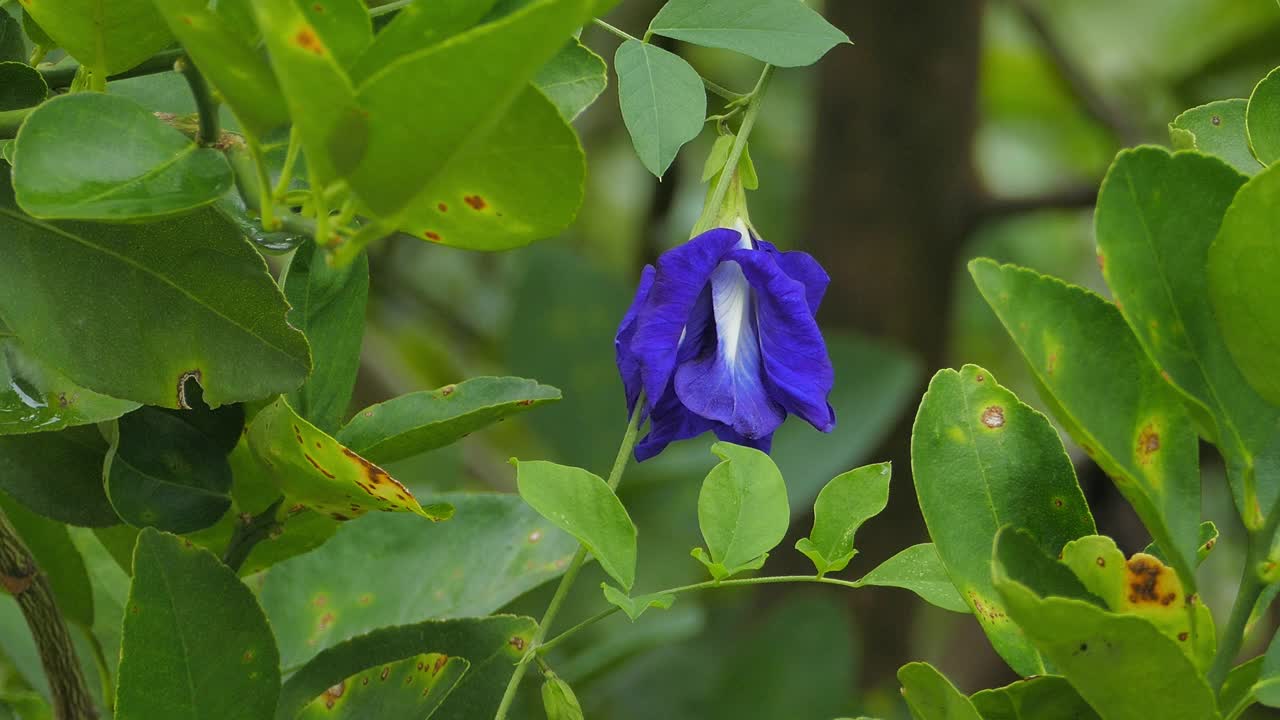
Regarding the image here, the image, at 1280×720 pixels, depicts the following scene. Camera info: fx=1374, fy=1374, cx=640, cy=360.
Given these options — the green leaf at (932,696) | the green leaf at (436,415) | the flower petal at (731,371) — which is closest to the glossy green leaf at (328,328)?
the green leaf at (436,415)

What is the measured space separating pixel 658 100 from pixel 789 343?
0.11 metres

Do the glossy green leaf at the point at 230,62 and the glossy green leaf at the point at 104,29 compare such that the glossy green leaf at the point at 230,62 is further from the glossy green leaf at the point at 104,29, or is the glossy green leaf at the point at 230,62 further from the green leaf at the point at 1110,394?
the green leaf at the point at 1110,394

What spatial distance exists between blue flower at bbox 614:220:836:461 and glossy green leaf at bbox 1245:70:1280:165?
162mm

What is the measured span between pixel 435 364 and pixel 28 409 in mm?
1390

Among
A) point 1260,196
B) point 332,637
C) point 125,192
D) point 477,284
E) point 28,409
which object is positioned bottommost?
point 477,284

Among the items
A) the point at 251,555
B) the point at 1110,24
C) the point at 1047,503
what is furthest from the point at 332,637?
the point at 1110,24

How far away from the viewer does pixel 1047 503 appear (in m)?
0.45

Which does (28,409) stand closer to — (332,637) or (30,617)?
(30,617)

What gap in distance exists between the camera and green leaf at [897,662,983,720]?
414 mm

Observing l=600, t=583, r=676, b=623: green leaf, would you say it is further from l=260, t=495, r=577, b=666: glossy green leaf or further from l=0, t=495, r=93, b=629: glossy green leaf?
l=0, t=495, r=93, b=629: glossy green leaf

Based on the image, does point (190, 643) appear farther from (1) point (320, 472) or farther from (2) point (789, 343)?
(2) point (789, 343)

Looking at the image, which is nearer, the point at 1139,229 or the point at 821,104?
the point at 1139,229

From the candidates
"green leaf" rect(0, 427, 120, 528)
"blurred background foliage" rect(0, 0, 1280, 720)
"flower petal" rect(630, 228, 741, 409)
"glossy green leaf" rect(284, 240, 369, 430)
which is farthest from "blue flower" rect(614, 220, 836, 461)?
"blurred background foliage" rect(0, 0, 1280, 720)

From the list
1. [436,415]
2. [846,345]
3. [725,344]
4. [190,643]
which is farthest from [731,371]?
[846,345]
